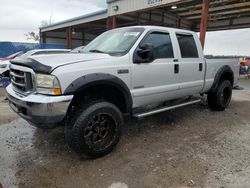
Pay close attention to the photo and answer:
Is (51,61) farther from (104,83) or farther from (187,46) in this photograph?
(187,46)

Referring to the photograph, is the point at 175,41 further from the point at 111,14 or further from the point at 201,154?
the point at 111,14

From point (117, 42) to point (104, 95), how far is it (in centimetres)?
104

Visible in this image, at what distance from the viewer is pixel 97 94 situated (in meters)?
3.52

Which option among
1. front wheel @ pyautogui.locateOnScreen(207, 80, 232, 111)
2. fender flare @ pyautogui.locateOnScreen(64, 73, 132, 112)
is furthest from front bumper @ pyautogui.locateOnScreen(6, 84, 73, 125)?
front wheel @ pyautogui.locateOnScreen(207, 80, 232, 111)

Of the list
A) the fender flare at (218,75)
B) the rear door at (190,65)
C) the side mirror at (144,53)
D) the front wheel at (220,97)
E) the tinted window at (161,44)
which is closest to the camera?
the side mirror at (144,53)

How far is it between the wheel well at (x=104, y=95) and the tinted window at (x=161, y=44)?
40.6 inches

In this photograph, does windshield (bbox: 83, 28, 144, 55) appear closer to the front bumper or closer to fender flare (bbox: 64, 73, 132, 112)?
fender flare (bbox: 64, 73, 132, 112)

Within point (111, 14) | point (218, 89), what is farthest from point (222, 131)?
point (111, 14)

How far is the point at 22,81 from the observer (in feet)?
10.9

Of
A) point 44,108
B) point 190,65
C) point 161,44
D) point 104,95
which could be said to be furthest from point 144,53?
point 44,108

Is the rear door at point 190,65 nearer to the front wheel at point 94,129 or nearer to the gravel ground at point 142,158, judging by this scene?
the gravel ground at point 142,158

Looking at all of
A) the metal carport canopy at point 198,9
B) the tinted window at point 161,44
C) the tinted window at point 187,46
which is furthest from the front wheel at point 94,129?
the metal carport canopy at point 198,9

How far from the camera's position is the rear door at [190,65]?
184 inches

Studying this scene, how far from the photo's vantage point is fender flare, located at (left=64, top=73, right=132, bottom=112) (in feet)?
9.83
